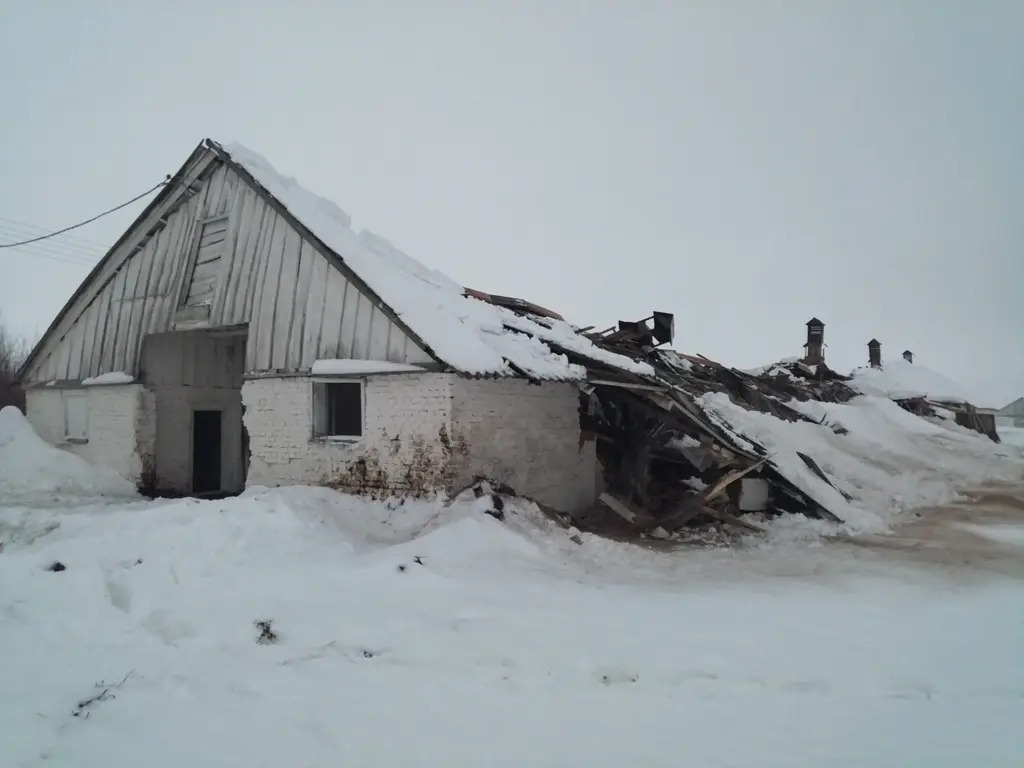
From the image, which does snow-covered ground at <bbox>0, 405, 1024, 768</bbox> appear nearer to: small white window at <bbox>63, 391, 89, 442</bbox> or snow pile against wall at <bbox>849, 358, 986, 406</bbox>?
small white window at <bbox>63, 391, 89, 442</bbox>

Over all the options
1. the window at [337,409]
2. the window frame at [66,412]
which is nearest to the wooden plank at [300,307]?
the window at [337,409]

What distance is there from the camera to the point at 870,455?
1775 cm

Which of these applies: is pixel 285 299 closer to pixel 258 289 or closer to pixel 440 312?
pixel 258 289

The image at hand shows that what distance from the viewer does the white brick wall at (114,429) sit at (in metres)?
13.3

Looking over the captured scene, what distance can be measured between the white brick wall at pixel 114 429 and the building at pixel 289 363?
1.6 inches

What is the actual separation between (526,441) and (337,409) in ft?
10.9

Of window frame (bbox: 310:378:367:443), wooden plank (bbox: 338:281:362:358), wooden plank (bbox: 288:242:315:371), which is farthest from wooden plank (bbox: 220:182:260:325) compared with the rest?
wooden plank (bbox: 338:281:362:358)

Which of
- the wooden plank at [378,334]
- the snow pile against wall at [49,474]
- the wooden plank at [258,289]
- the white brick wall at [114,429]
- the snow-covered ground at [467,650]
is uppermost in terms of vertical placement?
the wooden plank at [258,289]

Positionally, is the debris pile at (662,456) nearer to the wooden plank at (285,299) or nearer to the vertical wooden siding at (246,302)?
the vertical wooden siding at (246,302)

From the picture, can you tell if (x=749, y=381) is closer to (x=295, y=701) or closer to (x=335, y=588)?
(x=335, y=588)

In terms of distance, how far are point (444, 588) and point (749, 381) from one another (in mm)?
14935

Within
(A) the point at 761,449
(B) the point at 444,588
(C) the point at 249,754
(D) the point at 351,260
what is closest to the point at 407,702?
(C) the point at 249,754

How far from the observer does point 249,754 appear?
346cm

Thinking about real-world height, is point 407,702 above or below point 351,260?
below
